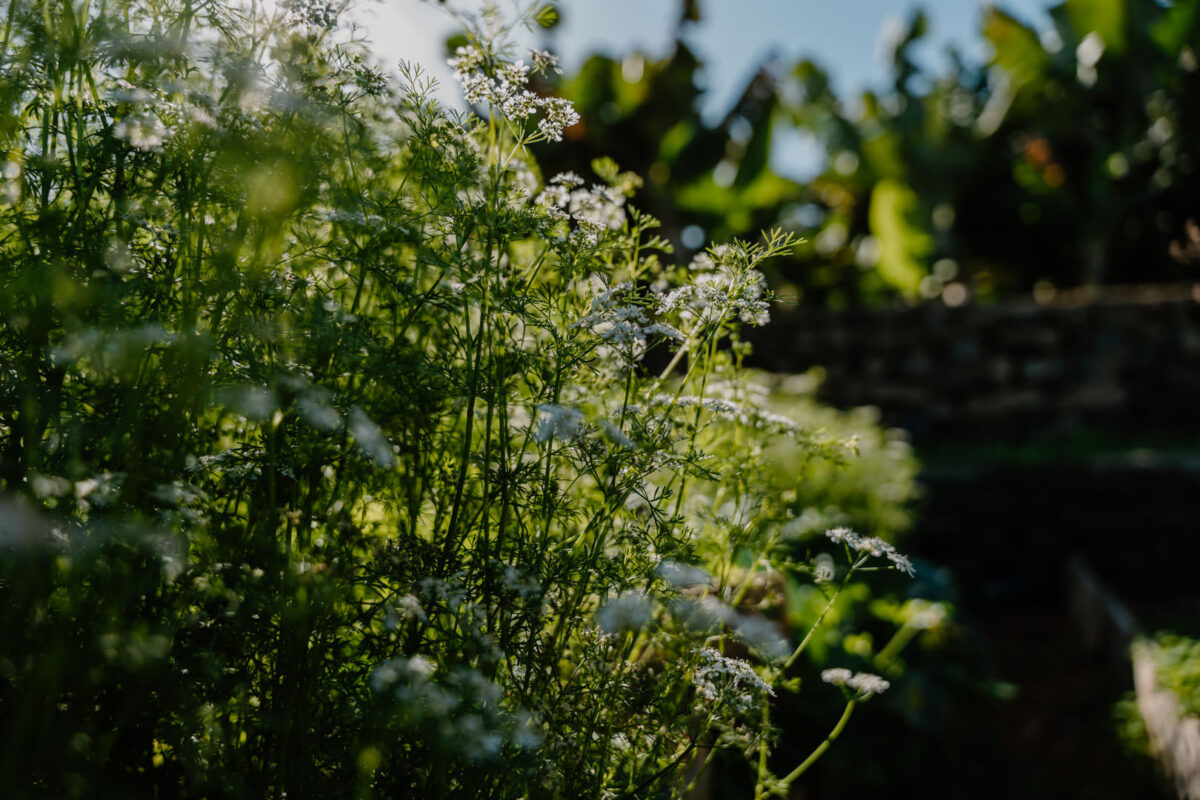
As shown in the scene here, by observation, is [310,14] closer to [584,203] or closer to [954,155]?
[584,203]

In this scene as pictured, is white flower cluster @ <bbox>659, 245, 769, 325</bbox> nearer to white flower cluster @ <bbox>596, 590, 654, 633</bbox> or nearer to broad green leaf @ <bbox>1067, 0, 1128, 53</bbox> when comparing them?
white flower cluster @ <bbox>596, 590, 654, 633</bbox>

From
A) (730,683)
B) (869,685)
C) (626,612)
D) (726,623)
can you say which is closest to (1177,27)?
(869,685)

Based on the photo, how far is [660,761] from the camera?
148 centimetres

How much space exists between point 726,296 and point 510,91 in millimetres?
533

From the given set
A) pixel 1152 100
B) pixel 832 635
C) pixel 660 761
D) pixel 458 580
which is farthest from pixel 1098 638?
pixel 1152 100

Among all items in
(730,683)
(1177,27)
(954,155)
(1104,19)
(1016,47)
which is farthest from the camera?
(954,155)

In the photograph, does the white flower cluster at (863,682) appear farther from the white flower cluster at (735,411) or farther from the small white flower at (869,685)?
the white flower cluster at (735,411)

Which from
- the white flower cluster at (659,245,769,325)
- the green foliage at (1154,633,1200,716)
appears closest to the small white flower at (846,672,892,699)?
the white flower cluster at (659,245,769,325)

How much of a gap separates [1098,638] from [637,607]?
5.38m

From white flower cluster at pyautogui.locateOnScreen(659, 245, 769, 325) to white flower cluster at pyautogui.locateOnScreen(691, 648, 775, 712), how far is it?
0.60 meters

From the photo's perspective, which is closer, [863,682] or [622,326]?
[622,326]

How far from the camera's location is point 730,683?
1478mm

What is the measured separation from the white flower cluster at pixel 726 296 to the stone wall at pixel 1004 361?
750 centimetres

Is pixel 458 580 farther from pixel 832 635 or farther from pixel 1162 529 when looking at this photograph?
pixel 1162 529
